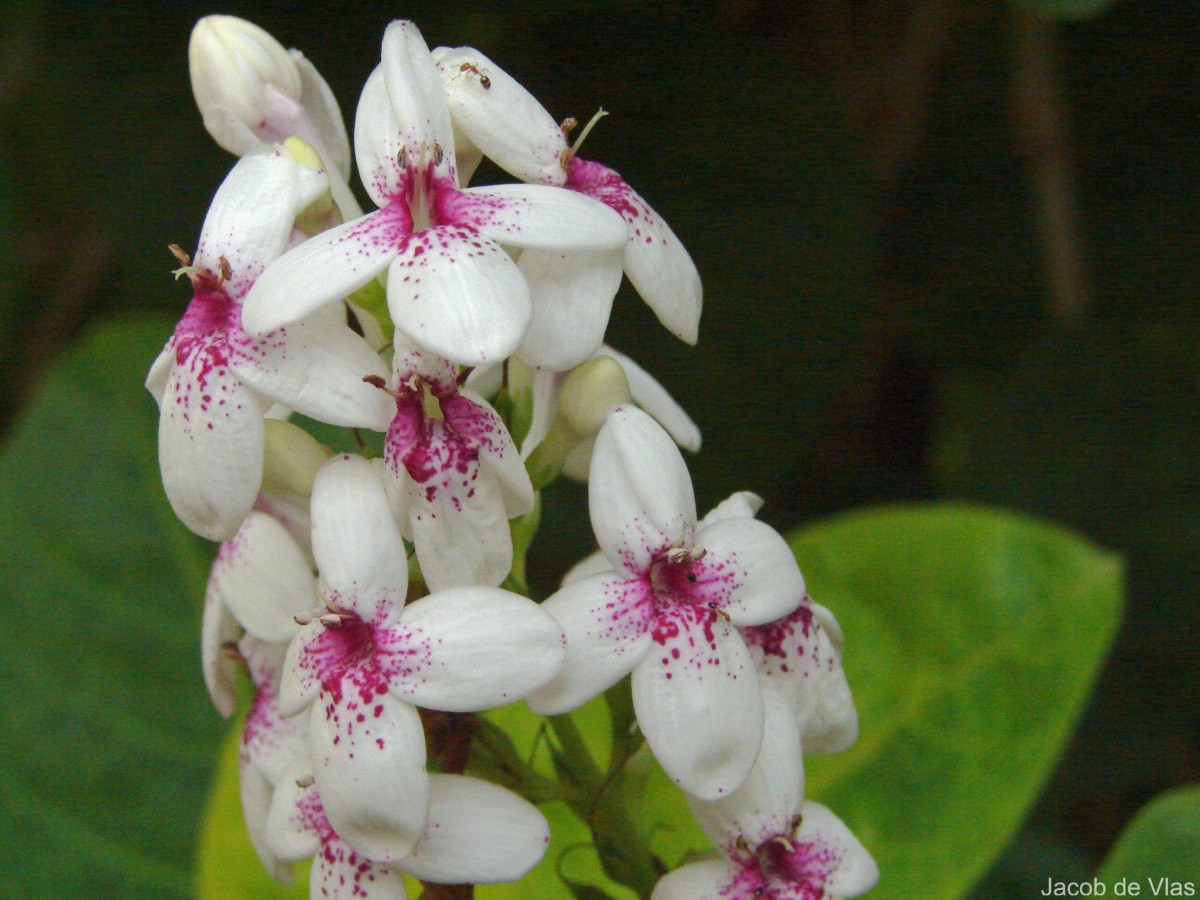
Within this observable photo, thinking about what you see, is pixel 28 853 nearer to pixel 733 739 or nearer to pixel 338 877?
pixel 338 877

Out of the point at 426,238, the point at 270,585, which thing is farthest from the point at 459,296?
the point at 270,585

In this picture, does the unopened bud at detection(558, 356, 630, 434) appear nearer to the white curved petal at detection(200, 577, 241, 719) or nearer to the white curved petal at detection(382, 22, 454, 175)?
the white curved petal at detection(382, 22, 454, 175)

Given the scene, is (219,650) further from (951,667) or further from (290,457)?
(951,667)

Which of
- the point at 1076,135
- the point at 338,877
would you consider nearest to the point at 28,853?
the point at 338,877

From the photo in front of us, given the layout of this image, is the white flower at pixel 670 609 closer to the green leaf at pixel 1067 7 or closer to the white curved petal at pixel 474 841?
the white curved petal at pixel 474 841

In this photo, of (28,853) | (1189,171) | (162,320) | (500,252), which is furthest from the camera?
(1189,171)
